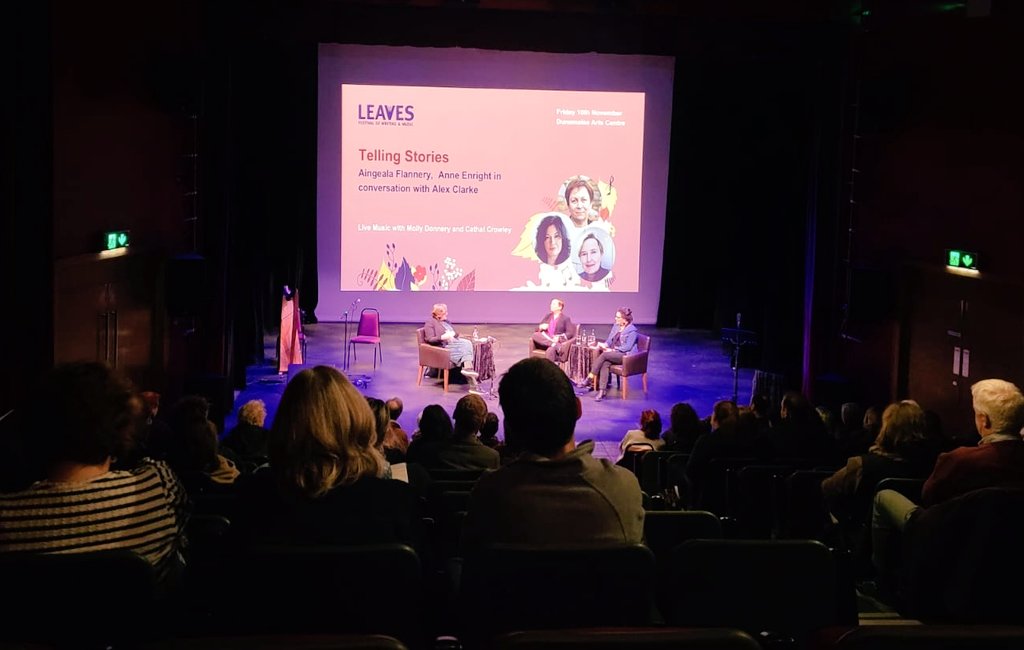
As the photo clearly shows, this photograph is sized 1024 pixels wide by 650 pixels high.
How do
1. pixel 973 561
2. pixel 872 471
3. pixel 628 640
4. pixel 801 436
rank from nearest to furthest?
pixel 628 640 < pixel 973 561 < pixel 872 471 < pixel 801 436

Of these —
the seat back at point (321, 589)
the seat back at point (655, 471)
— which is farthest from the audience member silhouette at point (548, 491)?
the seat back at point (655, 471)

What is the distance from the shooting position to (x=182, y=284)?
9.43 metres

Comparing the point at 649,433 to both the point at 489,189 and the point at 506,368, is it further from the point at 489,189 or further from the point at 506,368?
the point at 489,189

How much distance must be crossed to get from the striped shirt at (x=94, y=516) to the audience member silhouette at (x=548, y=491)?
0.75 metres

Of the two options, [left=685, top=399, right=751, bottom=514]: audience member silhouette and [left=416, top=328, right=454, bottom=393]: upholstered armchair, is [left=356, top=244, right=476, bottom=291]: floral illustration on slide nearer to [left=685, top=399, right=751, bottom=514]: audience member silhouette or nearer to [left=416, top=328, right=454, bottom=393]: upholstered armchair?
[left=416, top=328, right=454, bottom=393]: upholstered armchair

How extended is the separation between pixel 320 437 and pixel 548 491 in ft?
1.83

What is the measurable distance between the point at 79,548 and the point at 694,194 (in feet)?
42.8

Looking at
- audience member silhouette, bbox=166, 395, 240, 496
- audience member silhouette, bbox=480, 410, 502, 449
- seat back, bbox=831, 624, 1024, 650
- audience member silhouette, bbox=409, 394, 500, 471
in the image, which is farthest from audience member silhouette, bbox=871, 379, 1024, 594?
audience member silhouette, bbox=166, 395, 240, 496

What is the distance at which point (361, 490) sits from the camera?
255cm

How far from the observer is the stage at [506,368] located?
10.5 metres

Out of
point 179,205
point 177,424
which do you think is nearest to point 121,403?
point 177,424

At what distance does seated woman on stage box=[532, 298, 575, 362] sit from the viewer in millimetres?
11602

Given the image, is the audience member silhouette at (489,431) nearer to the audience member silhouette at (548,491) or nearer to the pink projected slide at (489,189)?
the audience member silhouette at (548,491)

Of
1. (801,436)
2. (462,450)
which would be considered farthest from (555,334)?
(462,450)
